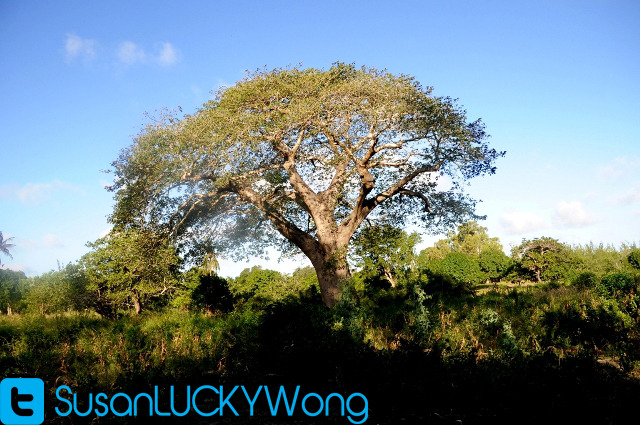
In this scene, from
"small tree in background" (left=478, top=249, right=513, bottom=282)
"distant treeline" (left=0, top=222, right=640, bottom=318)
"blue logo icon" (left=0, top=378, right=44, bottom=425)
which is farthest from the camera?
"small tree in background" (left=478, top=249, right=513, bottom=282)

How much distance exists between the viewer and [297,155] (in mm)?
16688

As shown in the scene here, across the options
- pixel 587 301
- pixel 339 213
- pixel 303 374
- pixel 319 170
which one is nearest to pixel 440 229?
pixel 339 213

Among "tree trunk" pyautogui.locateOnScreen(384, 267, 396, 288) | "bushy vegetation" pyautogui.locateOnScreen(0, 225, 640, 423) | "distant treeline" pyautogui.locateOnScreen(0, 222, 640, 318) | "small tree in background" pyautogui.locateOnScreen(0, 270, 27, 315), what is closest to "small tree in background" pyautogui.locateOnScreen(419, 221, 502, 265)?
"distant treeline" pyautogui.locateOnScreen(0, 222, 640, 318)

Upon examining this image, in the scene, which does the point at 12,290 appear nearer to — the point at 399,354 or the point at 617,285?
Result: the point at 399,354

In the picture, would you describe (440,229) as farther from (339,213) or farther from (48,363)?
(48,363)

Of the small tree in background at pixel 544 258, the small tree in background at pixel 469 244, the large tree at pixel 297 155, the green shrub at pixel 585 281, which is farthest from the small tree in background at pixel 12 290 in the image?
the small tree in background at pixel 469 244

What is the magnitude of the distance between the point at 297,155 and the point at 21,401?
12.3 m

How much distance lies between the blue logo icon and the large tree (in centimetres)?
822

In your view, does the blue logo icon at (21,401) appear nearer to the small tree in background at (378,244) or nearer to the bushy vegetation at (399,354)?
the bushy vegetation at (399,354)

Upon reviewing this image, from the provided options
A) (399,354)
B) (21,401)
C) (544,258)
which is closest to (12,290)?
(21,401)

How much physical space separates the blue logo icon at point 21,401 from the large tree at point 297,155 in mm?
8221

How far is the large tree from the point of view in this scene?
13898 mm

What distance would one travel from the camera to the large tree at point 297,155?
13898mm

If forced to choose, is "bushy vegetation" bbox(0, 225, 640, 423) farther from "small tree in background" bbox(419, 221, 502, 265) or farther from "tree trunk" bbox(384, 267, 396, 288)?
"small tree in background" bbox(419, 221, 502, 265)
